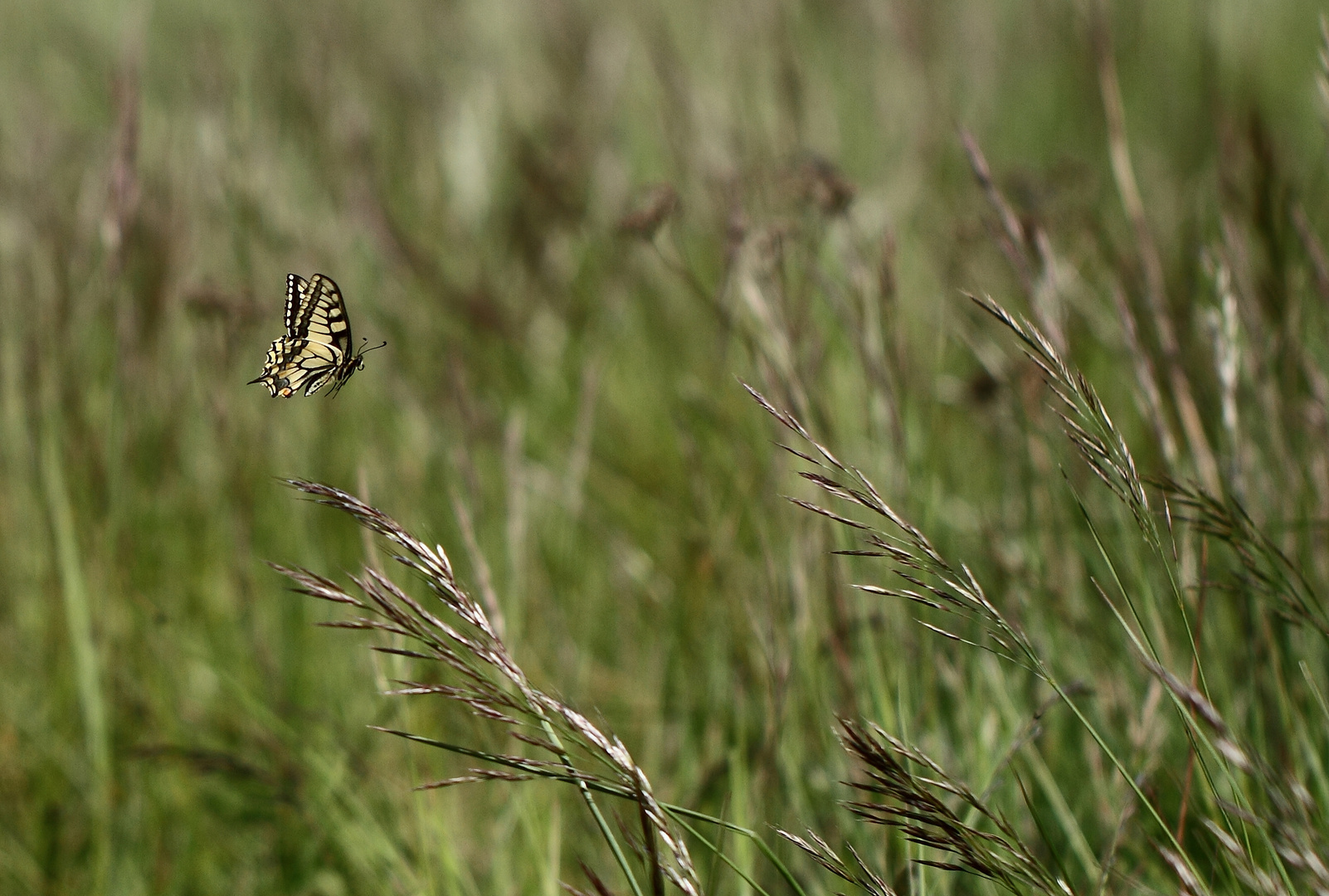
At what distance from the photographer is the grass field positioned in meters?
1.26

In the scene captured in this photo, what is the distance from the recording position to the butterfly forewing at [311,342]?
4.26ft

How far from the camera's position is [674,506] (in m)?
2.34

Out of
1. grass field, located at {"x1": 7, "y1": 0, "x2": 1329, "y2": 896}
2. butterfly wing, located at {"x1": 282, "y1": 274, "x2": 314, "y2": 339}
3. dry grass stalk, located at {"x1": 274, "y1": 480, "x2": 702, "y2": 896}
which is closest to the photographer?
dry grass stalk, located at {"x1": 274, "y1": 480, "x2": 702, "y2": 896}

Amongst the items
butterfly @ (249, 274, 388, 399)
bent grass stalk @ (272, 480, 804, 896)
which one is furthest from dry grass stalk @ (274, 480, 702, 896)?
butterfly @ (249, 274, 388, 399)

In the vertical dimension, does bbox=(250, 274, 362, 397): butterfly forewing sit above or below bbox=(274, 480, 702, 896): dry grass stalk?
above

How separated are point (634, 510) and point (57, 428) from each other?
121 centimetres

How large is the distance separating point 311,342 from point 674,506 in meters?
1.12

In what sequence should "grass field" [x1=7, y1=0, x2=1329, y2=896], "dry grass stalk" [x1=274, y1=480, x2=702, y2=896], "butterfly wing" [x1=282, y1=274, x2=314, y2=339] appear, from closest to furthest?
"dry grass stalk" [x1=274, y1=480, x2=702, y2=896], "grass field" [x1=7, y1=0, x2=1329, y2=896], "butterfly wing" [x1=282, y1=274, x2=314, y2=339]

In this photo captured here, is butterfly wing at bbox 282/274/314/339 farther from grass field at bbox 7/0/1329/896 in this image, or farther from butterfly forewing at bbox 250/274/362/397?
grass field at bbox 7/0/1329/896

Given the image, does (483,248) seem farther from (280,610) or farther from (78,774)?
(78,774)

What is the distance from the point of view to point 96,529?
196cm

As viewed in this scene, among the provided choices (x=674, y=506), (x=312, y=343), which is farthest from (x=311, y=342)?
(x=674, y=506)

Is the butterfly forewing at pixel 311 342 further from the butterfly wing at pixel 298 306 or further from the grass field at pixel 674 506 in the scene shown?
the grass field at pixel 674 506

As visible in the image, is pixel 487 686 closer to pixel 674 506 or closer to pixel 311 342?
pixel 311 342
